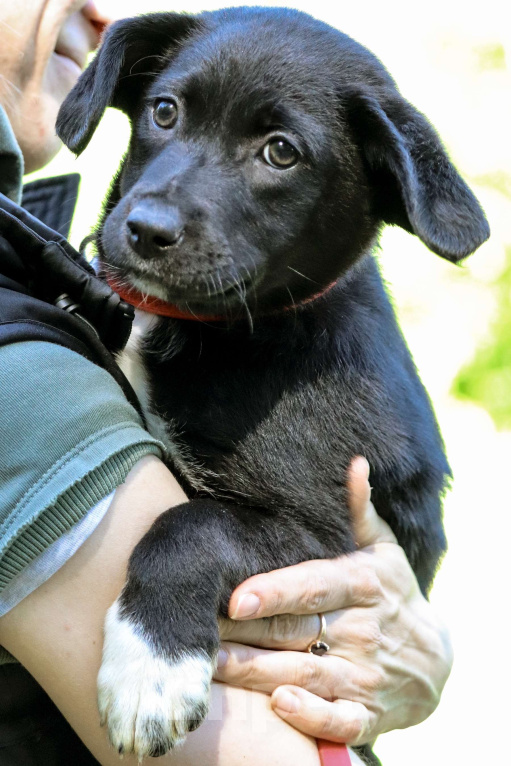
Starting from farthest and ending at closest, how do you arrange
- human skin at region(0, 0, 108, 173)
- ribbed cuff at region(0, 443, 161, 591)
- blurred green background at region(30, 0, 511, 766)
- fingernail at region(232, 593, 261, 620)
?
blurred green background at region(30, 0, 511, 766) < human skin at region(0, 0, 108, 173) < fingernail at region(232, 593, 261, 620) < ribbed cuff at region(0, 443, 161, 591)

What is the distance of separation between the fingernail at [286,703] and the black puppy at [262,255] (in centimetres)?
18

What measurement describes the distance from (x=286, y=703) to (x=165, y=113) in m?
1.20

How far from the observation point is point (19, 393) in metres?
1.34

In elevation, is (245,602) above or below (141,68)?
below

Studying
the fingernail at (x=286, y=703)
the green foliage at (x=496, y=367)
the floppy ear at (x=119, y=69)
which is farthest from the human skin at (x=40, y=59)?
the green foliage at (x=496, y=367)

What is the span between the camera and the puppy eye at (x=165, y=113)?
73.1 inches

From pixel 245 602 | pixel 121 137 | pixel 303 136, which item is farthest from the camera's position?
pixel 121 137

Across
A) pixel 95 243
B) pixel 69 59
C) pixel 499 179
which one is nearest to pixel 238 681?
pixel 95 243

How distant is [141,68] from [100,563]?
116 cm

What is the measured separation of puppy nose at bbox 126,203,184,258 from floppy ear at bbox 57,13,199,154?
34 cm

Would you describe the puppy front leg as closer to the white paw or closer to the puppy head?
the white paw

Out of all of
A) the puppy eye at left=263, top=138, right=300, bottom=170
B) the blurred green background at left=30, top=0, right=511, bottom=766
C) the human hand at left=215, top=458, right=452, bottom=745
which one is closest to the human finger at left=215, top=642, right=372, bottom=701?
the human hand at left=215, top=458, right=452, bottom=745

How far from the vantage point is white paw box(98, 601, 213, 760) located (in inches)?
56.3

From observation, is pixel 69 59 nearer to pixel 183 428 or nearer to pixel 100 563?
pixel 183 428
